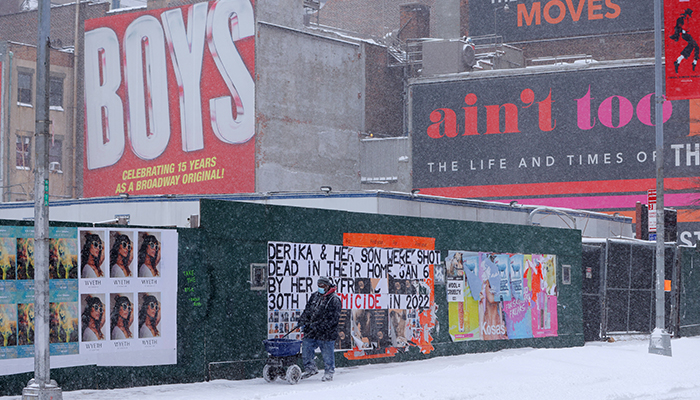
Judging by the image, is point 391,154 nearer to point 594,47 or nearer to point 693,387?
point 594,47

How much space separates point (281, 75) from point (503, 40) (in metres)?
12.4

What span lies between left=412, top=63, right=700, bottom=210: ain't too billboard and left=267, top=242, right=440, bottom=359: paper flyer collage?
24.8 meters

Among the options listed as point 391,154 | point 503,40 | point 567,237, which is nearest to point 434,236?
point 567,237

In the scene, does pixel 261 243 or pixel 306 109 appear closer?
pixel 261 243

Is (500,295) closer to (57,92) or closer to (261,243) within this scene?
(261,243)

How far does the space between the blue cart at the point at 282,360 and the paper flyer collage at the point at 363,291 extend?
1.19m

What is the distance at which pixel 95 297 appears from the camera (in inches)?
515

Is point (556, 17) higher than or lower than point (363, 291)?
higher

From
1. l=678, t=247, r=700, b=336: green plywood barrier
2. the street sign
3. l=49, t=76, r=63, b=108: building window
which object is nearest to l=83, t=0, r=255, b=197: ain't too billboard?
l=49, t=76, r=63, b=108: building window

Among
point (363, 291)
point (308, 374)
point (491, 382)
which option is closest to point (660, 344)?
point (363, 291)

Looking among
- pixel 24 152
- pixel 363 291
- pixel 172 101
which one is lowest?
pixel 363 291

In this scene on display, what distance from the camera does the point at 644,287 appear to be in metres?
24.7

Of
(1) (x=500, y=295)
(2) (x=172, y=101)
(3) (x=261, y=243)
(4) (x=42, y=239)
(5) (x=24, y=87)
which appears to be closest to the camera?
(4) (x=42, y=239)

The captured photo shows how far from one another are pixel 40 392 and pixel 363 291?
743 cm
